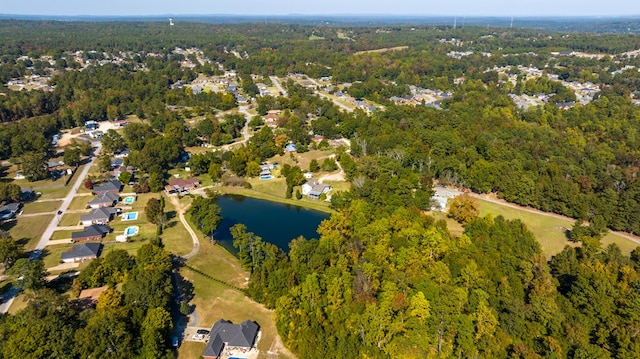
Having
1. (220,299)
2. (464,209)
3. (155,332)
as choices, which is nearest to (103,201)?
(220,299)

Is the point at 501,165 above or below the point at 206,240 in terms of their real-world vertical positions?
above

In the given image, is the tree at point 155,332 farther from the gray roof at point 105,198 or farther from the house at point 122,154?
the house at point 122,154

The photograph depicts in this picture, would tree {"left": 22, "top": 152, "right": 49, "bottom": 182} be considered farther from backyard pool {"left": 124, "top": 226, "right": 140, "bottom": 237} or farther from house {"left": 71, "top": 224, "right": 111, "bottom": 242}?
backyard pool {"left": 124, "top": 226, "right": 140, "bottom": 237}

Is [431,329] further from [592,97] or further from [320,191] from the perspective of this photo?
[592,97]

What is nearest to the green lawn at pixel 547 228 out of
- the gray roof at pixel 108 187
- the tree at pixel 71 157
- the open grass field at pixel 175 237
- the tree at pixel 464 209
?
the tree at pixel 464 209

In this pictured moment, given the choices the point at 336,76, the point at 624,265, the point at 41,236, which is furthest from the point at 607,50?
the point at 41,236

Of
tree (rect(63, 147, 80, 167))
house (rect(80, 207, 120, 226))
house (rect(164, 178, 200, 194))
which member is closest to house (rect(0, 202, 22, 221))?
house (rect(80, 207, 120, 226))
